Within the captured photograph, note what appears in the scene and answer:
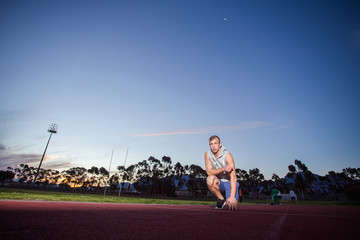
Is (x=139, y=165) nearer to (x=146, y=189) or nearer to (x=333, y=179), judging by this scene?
(x=146, y=189)

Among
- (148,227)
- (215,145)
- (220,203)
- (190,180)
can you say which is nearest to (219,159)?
(215,145)

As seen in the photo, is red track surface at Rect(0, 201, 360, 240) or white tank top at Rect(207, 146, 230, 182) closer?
red track surface at Rect(0, 201, 360, 240)

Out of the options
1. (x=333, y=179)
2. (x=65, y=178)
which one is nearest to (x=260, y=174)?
(x=333, y=179)

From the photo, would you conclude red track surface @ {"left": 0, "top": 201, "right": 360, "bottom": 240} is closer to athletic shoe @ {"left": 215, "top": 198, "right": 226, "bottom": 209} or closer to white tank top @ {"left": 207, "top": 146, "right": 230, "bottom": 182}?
white tank top @ {"left": 207, "top": 146, "right": 230, "bottom": 182}

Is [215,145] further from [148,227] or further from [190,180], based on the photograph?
[190,180]

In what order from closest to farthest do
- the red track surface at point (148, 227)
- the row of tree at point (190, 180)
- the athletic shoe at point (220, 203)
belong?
the red track surface at point (148, 227) → the athletic shoe at point (220, 203) → the row of tree at point (190, 180)

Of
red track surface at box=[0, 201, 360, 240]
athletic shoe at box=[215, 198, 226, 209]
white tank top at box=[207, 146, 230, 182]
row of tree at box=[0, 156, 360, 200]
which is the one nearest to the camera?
red track surface at box=[0, 201, 360, 240]

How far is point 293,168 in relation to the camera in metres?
91.8

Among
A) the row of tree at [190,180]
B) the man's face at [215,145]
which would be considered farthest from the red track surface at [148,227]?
the row of tree at [190,180]

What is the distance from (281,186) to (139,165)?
84.8m

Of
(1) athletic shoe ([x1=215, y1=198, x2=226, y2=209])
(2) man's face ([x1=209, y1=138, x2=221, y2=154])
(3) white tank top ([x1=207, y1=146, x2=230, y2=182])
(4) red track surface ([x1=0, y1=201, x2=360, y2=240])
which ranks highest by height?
(2) man's face ([x1=209, y1=138, x2=221, y2=154])

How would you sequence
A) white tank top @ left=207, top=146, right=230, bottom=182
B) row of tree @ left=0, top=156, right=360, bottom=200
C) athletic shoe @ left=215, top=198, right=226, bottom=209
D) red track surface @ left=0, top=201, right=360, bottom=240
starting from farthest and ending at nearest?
1. row of tree @ left=0, top=156, right=360, bottom=200
2. athletic shoe @ left=215, top=198, right=226, bottom=209
3. white tank top @ left=207, top=146, right=230, bottom=182
4. red track surface @ left=0, top=201, right=360, bottom=240

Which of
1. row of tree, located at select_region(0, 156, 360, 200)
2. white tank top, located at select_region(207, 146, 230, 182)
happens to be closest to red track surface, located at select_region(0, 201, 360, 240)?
white tank top, located at select_region(207, 146, 230, 182)

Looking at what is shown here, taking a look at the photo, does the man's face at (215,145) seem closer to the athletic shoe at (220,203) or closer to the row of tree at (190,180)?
the athletic shoe at (220,203)
